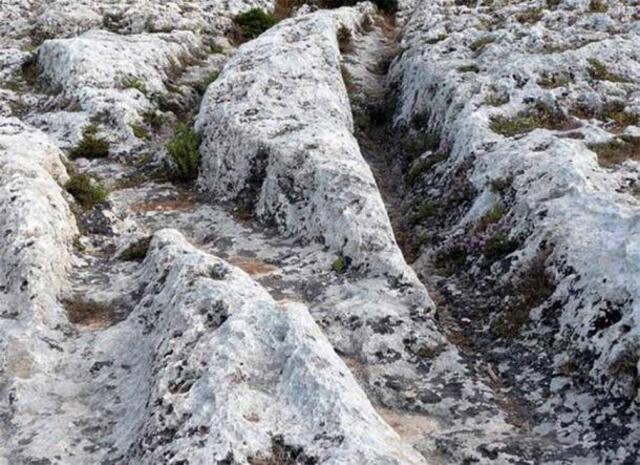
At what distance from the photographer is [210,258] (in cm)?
1171

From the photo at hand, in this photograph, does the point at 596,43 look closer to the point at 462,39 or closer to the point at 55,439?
A: the point at 462,39

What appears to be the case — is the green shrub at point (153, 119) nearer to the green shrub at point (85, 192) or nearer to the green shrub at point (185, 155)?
the green shrub at point (185, 155)

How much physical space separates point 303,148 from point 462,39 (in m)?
10.8

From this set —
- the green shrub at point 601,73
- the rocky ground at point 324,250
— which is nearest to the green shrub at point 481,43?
the rocky ground at point 324,250

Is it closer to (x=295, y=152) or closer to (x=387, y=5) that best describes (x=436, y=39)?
(x=295, y=152)

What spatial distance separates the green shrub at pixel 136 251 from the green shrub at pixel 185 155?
4333mm

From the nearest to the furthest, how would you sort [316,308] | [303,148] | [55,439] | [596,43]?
1. [55,439]
2. [316,308]
3. [303,148]
4. [596,43]

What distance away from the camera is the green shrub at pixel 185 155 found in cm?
1819

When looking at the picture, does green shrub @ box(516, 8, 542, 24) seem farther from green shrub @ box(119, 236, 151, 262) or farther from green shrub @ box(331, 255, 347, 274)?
green shrub @ box(119, 236, 151, 262)

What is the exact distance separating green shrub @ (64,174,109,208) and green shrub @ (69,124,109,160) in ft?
11.1

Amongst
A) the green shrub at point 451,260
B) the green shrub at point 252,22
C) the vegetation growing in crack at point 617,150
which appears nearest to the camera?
the green shrub at point 451,260

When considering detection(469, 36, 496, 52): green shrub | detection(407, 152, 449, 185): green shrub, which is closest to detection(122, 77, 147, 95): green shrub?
detection(407, 152, 449, 185): green shrub

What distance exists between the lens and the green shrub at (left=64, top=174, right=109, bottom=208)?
15.6m

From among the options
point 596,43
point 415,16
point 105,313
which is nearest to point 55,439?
point 105,313
